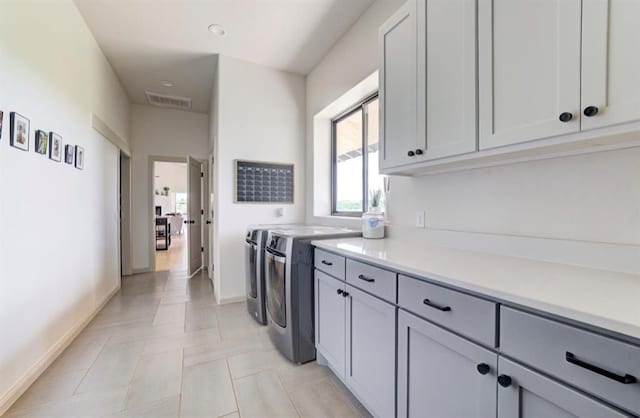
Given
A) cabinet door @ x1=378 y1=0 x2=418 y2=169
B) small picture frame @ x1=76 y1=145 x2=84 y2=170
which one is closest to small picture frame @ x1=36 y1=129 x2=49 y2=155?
small picture frame @ x1=76 y1=145 x2=84 y2=170

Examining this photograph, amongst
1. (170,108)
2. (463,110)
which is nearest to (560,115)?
(463,110)

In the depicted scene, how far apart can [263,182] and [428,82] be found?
2.34 meters

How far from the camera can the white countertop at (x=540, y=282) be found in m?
0.64

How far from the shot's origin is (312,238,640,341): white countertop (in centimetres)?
64

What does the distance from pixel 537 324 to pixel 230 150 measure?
3.14m

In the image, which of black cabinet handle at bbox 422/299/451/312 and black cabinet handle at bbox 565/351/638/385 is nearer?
black cabinet handle at bbox 565/351/638/385

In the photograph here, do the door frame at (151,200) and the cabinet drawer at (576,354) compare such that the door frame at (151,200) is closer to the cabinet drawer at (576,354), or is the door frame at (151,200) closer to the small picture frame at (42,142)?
the small picture frame at (42,142)

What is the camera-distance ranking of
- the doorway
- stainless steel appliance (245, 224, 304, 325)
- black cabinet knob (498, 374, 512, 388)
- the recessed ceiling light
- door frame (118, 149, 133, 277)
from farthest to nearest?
the doorway → door frame (118, 149, 133, 277) → the recessed ceiling light → stainless steel appliance (245, 224, 304, 325) → black cabinet knob (498, 374, 512, 388)

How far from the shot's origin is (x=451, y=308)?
97 cm

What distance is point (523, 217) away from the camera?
133 centimetres

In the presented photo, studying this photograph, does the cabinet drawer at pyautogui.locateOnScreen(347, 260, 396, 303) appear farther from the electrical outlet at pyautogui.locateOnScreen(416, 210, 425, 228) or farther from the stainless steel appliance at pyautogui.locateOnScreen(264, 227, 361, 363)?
the electrical outlet at pyautogui.locateOnScreen(416, 210, 425, 228)

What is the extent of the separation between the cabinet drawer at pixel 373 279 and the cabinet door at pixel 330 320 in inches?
5.9

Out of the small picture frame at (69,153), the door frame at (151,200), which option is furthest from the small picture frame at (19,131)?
the door frame at (151,200)

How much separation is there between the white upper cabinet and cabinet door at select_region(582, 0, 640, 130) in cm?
40
